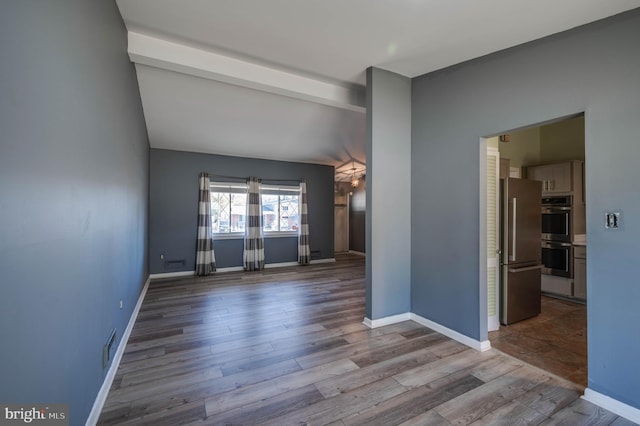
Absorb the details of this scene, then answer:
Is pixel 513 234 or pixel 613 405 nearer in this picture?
pixel 613 405

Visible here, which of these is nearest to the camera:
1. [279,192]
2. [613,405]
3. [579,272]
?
[613,405]

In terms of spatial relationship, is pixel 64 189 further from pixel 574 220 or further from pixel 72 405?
pixel 574 220

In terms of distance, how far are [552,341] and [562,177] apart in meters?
2.80

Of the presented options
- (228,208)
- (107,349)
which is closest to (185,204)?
(228,208)

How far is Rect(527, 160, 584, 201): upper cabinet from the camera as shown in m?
4.25

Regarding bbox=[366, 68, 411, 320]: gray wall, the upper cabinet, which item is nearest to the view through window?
bbox=[366, 68, 411, 320]: gray wall

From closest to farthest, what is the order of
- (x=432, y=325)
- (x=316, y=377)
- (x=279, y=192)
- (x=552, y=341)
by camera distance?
1. (x=316, y=377)
2. (x=552, y=341)
3. (x=432, y=325)
4. (x=279, y=192)

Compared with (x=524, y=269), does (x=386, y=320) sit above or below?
below

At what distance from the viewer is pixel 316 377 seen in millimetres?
2211

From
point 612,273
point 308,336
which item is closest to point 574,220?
point 612,273

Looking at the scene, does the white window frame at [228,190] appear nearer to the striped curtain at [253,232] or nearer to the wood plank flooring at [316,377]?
the striped curtain at [253,232]

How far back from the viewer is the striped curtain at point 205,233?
5930 mm

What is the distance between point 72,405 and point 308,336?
1958mm

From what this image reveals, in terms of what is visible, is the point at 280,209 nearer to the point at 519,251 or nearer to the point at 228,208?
the point at 228,208
